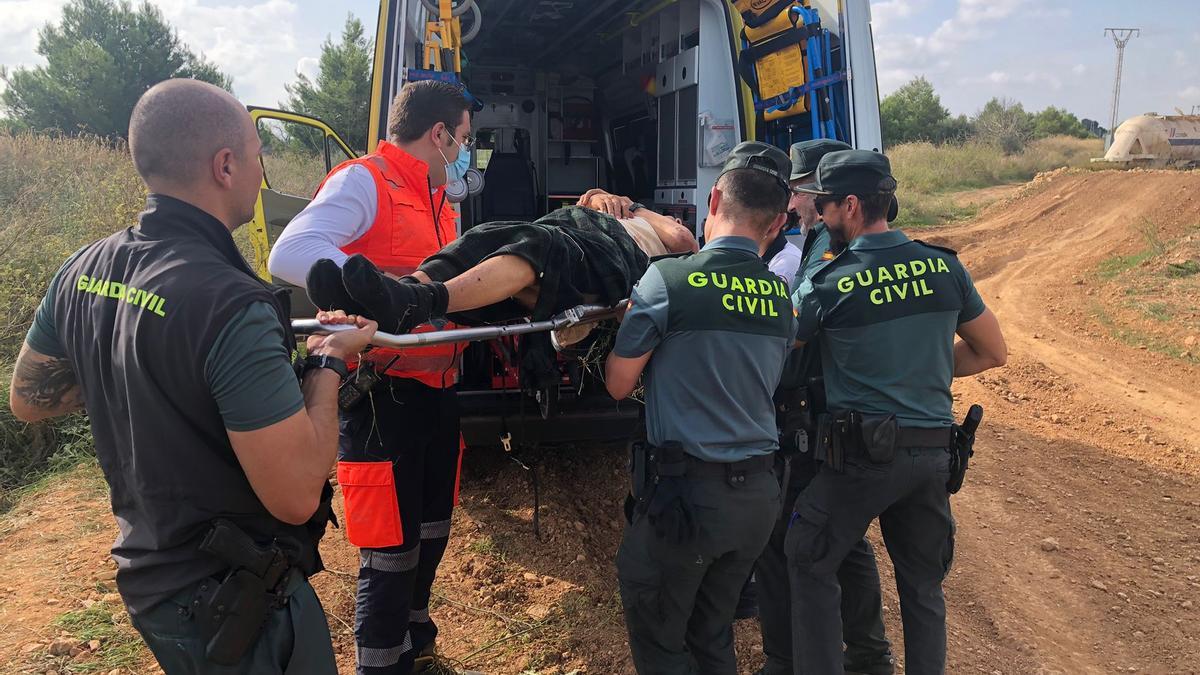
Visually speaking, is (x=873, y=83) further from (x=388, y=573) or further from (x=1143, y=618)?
(x=388, y=573)

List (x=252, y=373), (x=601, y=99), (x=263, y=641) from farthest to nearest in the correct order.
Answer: (x=601, y=99)
(x=263, y=641)
(x=252, y=373)

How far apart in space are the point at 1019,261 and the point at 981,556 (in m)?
10.9

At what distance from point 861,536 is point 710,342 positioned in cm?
96

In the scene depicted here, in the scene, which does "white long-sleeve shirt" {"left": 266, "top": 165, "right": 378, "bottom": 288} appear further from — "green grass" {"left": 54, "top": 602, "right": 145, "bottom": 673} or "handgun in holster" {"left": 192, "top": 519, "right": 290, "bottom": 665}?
"green grass" {"left": 54, "top": 602, "right": 145, "bottom": 673}

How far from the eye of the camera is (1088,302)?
10172mm

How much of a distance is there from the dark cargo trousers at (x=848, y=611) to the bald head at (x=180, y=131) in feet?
7.29

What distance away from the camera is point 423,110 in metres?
2.47

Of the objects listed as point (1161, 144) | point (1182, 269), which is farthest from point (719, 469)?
point (1161, 144)

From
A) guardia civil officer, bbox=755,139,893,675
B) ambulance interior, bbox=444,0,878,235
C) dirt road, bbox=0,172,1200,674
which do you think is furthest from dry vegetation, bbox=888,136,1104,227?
guardia civil officer, bbox=755,139,893,675

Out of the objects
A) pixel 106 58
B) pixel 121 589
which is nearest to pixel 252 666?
pixel 121 589

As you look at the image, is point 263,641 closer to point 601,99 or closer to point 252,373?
point 252,373

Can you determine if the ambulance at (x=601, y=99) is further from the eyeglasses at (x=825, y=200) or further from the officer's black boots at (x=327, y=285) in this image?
the eyeglasses at (x=825, y=200)

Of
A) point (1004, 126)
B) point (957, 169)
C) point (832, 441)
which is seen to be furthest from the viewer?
point (1004, 126)

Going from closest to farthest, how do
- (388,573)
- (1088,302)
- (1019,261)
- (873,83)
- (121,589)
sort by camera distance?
(121,589) < (388,573) < (873,83) < (1088,302) < (1019,261)
